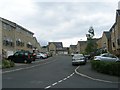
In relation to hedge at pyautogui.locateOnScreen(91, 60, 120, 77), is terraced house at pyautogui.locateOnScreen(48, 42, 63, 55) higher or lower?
higher

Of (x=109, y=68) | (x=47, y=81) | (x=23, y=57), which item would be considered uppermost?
(x=23, y=57)

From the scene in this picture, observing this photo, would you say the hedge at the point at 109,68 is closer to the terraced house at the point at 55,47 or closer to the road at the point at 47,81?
the road at the point at 47,81

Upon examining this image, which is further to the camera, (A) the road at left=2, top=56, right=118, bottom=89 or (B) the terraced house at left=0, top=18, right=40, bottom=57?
(B) the terraced house at left=0, top=18, right=40, bottom=57

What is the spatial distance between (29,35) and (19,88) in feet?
246

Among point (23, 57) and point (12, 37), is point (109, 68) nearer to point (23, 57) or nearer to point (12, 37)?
point (23, 57)

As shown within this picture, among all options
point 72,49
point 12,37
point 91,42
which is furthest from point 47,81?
point 72,49

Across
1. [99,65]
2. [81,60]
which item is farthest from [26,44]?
[99,65]

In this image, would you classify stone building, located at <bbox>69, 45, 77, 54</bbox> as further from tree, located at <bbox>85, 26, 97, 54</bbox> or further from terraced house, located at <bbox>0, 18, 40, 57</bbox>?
tree, located at <bbox>85, 26, 97, 54</bbox>

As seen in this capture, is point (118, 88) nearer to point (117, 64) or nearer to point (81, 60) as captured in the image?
point (117, 64)

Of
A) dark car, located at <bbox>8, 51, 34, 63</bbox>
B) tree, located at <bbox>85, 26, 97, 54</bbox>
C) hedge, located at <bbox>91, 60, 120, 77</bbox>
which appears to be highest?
tree, located at <bbox>85, 26, 97, 54</bbox>

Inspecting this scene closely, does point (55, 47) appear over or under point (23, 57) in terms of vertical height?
over

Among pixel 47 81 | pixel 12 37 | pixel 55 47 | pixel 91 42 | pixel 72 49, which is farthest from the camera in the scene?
pixel 72 49

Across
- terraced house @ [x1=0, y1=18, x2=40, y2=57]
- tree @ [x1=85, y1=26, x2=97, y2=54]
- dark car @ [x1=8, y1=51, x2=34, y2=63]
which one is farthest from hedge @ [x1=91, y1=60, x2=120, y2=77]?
terraced house @ [x1=0, y1=18, x2=40, y2=57]

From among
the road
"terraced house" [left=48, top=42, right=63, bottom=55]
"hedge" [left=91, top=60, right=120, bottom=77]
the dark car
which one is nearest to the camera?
the road
